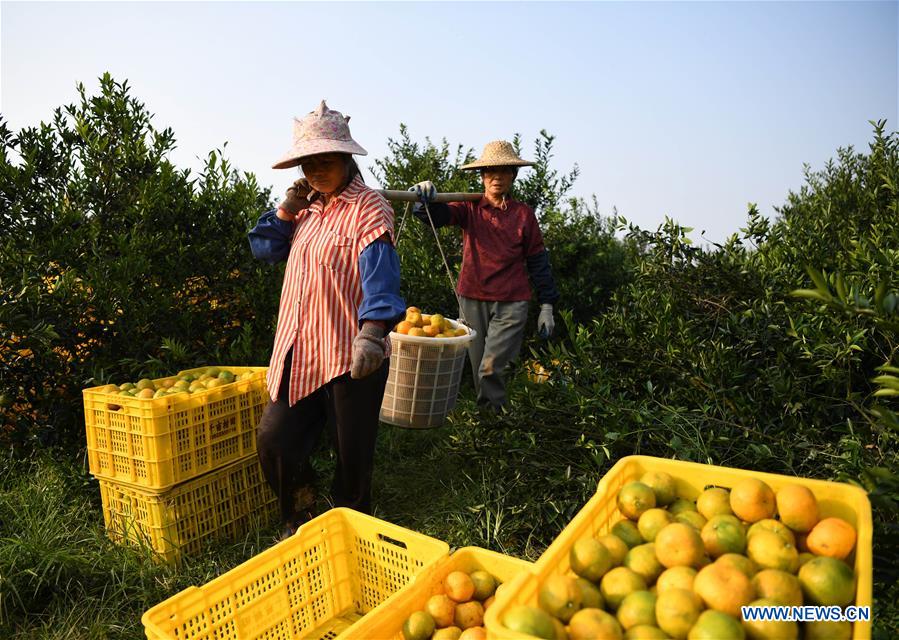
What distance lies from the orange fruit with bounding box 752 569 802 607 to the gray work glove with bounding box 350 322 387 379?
67.3 inches

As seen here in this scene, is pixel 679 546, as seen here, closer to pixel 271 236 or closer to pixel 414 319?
pixel 271 236

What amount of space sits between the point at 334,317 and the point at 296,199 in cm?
70

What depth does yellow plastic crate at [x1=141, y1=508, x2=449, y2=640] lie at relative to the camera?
2168 millimetres

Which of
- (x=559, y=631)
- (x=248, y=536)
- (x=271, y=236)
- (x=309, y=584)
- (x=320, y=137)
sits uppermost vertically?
(x=320, y=137)

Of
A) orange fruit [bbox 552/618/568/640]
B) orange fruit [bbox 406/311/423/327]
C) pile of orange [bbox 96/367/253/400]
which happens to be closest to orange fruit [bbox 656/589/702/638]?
orange fruit [bbox 552/618/568/640]

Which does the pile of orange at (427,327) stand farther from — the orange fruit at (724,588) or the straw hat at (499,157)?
the orange fruit at (724,588)

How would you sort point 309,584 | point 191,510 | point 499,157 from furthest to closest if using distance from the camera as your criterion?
point 499,157, point 191,510, point 309,584

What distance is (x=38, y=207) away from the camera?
4184mm

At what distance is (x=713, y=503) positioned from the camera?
1.83 metres

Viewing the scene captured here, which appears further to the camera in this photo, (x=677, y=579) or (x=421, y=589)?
(x=421, y=589)

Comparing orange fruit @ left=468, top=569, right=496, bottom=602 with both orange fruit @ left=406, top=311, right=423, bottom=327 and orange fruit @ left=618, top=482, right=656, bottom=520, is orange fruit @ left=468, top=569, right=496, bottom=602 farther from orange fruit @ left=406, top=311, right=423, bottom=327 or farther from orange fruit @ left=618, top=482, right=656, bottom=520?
orange fruit @ left=406, top=311, right=423, bottom=327

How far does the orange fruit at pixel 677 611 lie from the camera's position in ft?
4.66

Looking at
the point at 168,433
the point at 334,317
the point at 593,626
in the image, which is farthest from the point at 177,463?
the point at 593,626

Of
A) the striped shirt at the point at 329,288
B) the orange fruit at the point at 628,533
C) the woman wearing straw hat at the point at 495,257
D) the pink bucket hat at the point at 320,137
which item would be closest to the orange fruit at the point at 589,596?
the orange fruit at the point at 628,533
